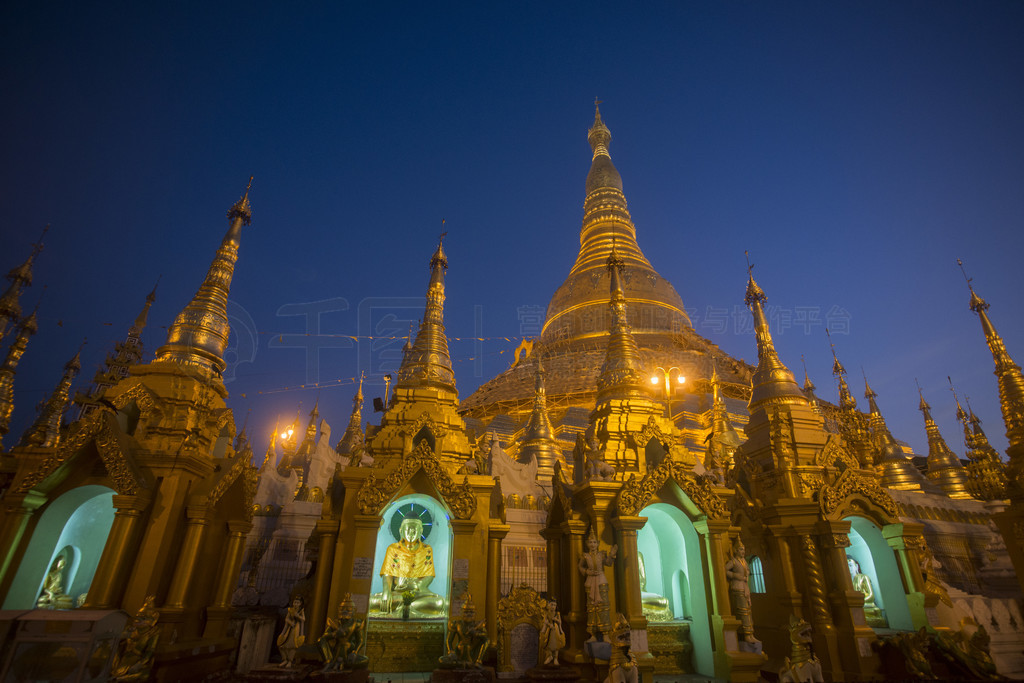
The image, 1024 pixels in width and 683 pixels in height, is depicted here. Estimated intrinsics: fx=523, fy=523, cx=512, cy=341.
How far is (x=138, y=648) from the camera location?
725cm

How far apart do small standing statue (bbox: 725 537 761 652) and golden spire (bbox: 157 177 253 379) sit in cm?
1085

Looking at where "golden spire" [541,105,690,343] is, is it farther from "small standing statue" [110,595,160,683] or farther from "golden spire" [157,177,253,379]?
"small standing statue" [110,595,160,683]

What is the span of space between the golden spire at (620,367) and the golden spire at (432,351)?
381cm

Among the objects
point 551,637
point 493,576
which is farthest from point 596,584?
point 493,576

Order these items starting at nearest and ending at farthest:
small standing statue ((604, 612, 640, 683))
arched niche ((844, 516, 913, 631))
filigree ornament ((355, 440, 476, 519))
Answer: small standing statue ((604, 612, 640, 683))
filigree ornament ((355, 440, 476, 519))
arched niche ((844, 516, 913, 631))

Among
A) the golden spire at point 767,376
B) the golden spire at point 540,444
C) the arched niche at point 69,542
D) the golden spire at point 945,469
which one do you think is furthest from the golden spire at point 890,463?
the arched niche at point 69,542

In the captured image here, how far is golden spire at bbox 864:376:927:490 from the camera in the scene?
21.5 m

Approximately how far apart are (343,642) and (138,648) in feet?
9.01

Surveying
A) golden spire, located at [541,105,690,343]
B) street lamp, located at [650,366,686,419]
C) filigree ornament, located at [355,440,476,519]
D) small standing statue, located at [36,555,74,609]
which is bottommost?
small standing statue, located at [36,555,74,609]

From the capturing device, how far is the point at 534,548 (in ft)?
46.0

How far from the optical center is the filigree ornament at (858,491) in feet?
34.4

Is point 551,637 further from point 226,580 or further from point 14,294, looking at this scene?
point 14,294

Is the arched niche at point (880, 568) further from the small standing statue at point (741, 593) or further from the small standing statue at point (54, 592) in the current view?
the small standing statue at point (54, 592)

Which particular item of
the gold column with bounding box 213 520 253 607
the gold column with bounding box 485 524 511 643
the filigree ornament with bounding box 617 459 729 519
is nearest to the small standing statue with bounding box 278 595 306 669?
the gold column with bounding box 213 520 253 607
